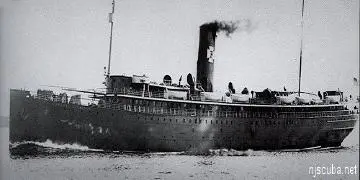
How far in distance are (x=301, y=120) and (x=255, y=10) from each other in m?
1.72

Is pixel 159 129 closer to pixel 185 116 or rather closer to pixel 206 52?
pixel 185 116

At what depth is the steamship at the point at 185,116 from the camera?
5.89 m

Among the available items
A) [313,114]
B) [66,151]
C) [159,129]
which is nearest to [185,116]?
[159,129]

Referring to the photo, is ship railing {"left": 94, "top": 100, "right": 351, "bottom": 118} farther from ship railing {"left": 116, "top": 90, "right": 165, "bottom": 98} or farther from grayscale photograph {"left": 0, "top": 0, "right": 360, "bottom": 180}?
ship railing {"left": 116, "top": 90, "right": 165, "bottom": 98}

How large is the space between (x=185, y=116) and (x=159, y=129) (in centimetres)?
42

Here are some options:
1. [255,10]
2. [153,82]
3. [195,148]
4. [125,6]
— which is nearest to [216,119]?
[195,148]

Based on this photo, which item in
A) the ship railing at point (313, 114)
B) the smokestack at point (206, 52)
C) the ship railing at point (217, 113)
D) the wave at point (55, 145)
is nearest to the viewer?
the wave at point (55, 145)

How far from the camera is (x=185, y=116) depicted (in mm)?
6340

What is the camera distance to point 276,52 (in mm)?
6219

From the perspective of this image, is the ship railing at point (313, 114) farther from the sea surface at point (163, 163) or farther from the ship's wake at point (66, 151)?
the ship's wake at point (66, 151)

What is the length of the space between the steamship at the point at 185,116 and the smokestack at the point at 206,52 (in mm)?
13

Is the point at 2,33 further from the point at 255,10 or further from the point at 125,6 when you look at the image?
the point at 255,10

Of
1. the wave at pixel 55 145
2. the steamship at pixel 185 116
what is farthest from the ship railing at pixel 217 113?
the wave at pixel 55 145

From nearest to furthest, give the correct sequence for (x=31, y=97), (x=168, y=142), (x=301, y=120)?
(x=31, y=97)
(x=168, y=142)
(x=301, y=120)
